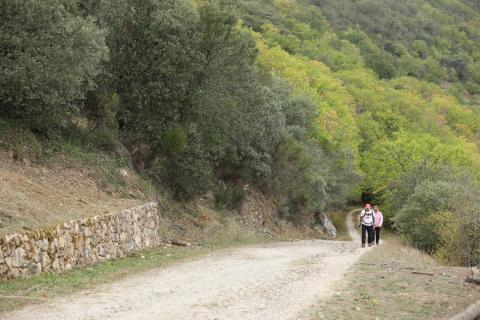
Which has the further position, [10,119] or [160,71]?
[160,71]

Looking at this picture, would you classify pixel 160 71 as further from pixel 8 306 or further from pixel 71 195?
pixel 8 306

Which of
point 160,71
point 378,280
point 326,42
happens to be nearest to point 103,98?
point 160,71

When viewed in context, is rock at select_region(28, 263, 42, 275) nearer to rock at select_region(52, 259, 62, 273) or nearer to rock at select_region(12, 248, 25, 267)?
rock at select_region(12, 248, 25, 267)

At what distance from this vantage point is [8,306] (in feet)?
35.2

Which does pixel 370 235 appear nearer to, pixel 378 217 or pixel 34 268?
pixel 378 217

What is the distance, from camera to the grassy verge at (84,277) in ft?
37.8

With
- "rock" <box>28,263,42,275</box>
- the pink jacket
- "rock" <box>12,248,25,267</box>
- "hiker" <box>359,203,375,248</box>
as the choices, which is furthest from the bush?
"rock" <box>12,248,25,267</box>

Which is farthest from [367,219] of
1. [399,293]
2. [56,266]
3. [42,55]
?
[56,266]

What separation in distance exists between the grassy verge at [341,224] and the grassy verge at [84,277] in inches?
1188

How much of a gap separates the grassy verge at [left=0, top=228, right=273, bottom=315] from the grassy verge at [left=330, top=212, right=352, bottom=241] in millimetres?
30184

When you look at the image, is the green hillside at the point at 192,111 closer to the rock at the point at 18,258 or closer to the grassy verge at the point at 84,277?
the grassy verge at the point at 84,277

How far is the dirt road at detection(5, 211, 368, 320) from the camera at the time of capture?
10.8 metres

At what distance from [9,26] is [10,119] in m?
3.76

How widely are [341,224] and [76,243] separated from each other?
1931 inches
